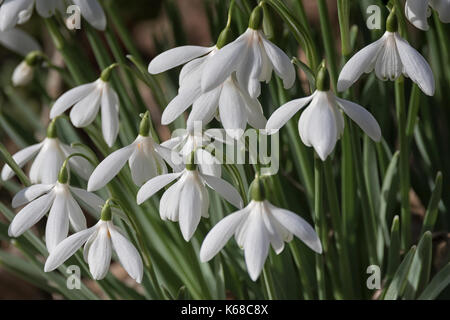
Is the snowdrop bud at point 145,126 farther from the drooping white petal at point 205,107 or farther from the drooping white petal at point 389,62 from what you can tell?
the drooping white petal at point 389,62

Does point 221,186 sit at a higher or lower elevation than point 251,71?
lower

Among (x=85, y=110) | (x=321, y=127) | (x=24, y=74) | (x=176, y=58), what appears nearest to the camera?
(x=321, y=127)

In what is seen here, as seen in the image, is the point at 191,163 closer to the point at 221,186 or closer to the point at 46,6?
the point at 221,186

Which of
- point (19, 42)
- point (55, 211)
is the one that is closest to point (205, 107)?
point (55, 211)

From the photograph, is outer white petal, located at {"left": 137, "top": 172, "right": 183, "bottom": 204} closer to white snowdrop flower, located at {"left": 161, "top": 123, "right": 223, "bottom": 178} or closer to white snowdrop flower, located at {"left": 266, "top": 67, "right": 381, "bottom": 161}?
white snowdrop flower, located at {"left": 161, "top": 123, "right": 223, "bottom": 178}

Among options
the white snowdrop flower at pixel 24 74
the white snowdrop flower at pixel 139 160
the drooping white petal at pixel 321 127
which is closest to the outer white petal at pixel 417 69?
the drooping white petal at pixel 321 127

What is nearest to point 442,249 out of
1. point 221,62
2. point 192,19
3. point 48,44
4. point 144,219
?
point 144,219

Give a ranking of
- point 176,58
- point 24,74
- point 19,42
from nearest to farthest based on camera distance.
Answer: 1. point 176,58
2. point 24,74
3. point 19,42

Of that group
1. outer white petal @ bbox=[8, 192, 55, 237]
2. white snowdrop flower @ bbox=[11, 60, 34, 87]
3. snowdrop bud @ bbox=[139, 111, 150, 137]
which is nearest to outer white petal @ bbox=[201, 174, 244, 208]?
snowdrop bud @ bbox=[139, 111, 150, 137]
